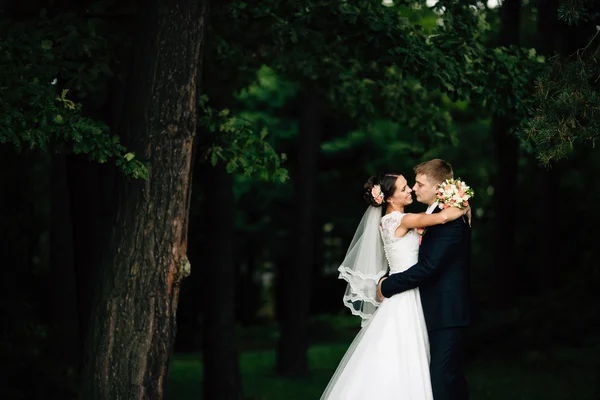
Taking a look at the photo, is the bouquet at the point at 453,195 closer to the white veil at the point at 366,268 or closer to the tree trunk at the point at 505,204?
the white veil at the point at 366,268

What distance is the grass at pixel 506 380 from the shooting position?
14.3 metres

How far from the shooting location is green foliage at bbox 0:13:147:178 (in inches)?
339

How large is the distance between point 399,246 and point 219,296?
562cm

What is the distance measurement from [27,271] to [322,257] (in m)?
21.3

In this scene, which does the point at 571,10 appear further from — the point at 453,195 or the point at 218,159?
A: the point at 218,159

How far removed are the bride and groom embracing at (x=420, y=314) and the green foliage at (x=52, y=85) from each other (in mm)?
2469

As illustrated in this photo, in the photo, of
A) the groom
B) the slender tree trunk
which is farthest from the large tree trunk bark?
the slender tree trunk

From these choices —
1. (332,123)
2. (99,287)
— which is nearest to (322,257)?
(332,123)

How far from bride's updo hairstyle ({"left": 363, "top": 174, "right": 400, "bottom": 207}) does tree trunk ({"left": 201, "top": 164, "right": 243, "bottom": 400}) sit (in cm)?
499

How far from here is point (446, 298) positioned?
26.8 feet

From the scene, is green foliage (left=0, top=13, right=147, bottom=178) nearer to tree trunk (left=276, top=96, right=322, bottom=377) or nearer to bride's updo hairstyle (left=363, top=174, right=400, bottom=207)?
bride's updo hairstyle (left=363, top=174, right=400, bottom=207)

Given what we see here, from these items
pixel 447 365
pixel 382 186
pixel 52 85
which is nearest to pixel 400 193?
pixel 382 186

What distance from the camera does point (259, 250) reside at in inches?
1318

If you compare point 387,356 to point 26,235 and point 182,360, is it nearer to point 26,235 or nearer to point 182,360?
point 26,235
